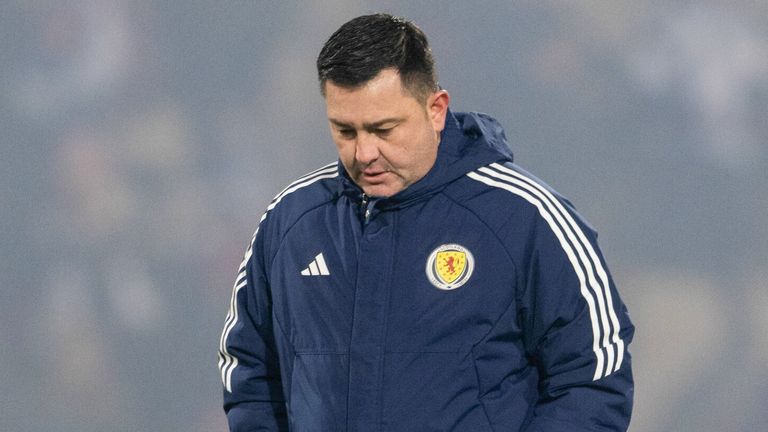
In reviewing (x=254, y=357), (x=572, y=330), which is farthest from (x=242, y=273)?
(x=572, y=330)

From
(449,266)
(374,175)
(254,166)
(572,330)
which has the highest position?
(254,166)

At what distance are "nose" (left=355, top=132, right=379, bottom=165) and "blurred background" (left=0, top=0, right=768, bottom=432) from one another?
1.29 m

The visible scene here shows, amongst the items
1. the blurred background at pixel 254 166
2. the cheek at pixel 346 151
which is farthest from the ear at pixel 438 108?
the blurred background at pixel 254 166

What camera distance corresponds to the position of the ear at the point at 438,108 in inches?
66.7

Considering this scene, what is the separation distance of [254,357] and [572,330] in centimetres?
49

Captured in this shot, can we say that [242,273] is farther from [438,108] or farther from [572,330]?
[572,330]

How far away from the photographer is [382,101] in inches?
64.4

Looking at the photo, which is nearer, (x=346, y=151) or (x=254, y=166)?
(x=346, y=151)

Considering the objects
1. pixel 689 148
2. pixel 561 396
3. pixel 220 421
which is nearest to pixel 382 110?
pixel 561 396

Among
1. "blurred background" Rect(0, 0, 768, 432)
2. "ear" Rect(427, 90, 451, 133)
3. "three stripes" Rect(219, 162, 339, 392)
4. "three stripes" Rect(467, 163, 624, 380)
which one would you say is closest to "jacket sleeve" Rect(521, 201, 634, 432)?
"three stripes" Rect(467, 163, 624, 380)

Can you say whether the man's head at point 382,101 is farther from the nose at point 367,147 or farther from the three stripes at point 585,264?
the three stripes at point 585,264

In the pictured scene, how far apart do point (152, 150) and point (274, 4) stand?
0.47 metres

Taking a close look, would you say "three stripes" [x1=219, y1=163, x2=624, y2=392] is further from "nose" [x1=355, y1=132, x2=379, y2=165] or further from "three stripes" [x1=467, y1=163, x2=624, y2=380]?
"nose" [x1=355, y1=132, x2=379, y2=165]

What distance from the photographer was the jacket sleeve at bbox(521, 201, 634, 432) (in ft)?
5.36
